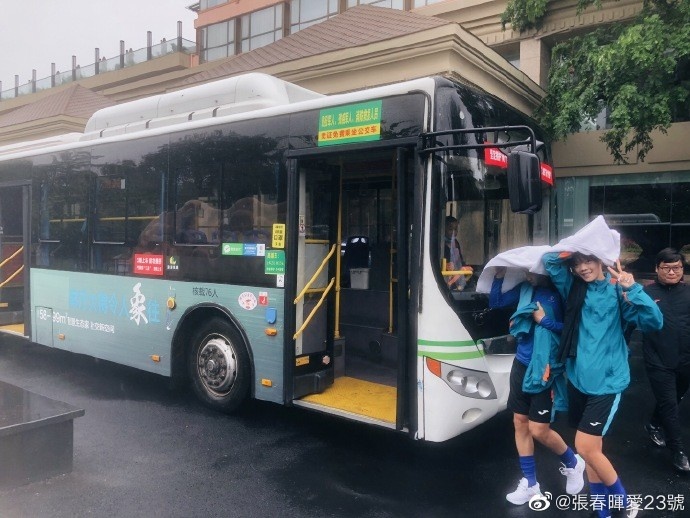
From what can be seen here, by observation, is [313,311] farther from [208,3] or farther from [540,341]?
[208,3]

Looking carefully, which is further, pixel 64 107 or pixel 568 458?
pixel 64 107

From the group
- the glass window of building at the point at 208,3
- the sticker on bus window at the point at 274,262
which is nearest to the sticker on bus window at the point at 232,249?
the sticker on bus window at the point at 274,262

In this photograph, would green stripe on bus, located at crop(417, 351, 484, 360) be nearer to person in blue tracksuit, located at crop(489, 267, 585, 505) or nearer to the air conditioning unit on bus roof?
person in blue tracksuit, located at crop(489, 267, 585, 505)

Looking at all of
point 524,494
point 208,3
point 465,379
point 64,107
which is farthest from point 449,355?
point 208,3

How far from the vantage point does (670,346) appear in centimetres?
493

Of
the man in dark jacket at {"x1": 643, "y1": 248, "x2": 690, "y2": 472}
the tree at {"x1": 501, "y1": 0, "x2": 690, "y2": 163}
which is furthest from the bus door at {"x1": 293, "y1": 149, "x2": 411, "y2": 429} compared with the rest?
the tree at {"x1": 501, "y1": 0, "x2": 690, "y2": 163}

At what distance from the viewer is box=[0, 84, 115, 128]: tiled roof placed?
22.3 m

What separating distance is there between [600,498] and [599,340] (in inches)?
42.9

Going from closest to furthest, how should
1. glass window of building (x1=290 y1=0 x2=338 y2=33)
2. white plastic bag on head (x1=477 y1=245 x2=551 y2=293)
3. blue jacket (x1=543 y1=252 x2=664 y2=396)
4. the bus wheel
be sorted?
blue jacket (x1=543 y1=252 x2=664 y2=396) < white plastic bag on head (x1=477 y1=245 x2=551 y2=293) < the bus wheel < glass window of building (x1=290 y1=0 x2=338 y2=33)

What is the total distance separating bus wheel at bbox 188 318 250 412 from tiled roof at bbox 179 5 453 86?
8792mm

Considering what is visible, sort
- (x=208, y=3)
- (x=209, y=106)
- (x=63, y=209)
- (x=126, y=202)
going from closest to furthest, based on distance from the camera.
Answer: (x=209, y=106)
(x=126, y=202)
(x=63, y=209)
(x=208, y=3)

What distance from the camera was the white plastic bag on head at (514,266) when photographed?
3980mm

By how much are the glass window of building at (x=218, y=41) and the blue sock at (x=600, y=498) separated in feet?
105

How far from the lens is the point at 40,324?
8.11 metres
